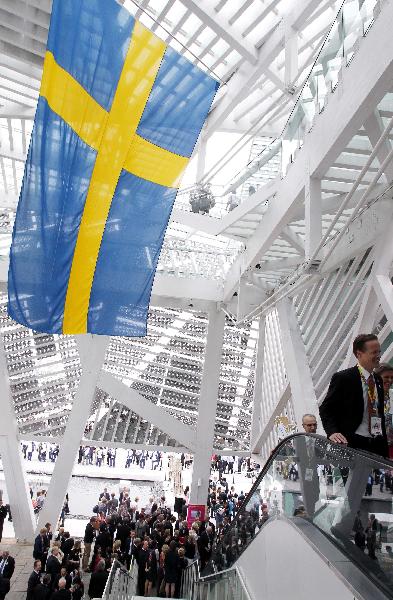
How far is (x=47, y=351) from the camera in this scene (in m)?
17.7

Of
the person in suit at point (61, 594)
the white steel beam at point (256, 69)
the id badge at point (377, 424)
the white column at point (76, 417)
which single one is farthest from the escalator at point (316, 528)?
the white column at point (76, 417)

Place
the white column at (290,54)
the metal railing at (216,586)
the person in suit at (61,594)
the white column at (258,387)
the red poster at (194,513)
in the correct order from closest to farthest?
the metal railing at (216,586) < the person in suit at (61,594) < the white column at (290,54) < the red poster at (194,513) < the white column at (258,387)

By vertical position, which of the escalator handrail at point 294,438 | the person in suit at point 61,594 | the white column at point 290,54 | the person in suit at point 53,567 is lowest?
the person in suit at point 61,594

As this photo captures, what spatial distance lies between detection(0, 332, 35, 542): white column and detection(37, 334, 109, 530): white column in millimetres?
640

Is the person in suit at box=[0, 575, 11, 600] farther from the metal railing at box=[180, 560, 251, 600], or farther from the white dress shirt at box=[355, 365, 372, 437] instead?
the white dress shirt at box=[355, 365, 372, 437]

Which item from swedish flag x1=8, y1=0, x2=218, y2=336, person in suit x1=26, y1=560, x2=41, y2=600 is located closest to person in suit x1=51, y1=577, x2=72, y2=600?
person in suit x1=26, y1=560, x2=41, y2=600

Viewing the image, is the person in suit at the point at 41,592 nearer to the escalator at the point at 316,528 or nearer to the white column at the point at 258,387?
the escalator at the point at 316,528

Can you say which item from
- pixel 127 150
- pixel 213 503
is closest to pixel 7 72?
pixel 127 150

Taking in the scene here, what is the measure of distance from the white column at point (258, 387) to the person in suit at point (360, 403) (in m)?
14.0

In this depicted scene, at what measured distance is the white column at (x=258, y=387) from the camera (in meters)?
17.3

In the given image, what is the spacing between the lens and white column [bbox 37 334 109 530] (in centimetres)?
1653

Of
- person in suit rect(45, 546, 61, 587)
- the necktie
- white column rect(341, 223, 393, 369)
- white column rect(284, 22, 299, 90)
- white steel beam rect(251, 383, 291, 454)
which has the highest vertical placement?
white column rect(284, 22, 299, 90)

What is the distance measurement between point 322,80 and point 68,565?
7766mm

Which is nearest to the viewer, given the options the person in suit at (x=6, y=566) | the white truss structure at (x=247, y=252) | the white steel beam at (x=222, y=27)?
the white truss structure at (x=247, y=252)
